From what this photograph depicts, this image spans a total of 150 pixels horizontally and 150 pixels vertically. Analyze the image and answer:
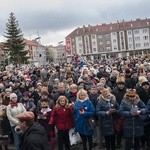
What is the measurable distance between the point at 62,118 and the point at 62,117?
0.03m

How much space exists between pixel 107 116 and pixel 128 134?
80 cm

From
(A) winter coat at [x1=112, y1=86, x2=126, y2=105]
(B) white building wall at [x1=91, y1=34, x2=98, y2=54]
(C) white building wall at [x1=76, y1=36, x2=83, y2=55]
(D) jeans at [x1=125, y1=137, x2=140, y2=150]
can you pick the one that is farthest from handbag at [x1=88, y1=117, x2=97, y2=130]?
(C) white building wall at [x1=76, y1=36, x2=83, y2=55]

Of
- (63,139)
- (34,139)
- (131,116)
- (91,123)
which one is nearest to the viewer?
Result: (34,139)

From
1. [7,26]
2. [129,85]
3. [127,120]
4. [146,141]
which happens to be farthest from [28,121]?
[7,26]

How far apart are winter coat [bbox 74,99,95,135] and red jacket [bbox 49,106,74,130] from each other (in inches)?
6.3

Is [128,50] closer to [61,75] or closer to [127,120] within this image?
[61,75]

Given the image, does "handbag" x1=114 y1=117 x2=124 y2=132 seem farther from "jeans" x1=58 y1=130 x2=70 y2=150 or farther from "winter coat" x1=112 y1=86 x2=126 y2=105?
"jeans" x1=58 y1=130 x2=70 y2=150

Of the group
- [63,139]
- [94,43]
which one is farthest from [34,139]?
[94,43]

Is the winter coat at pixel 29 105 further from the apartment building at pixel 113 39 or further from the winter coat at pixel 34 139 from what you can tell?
the apartment building at pixel 113 39

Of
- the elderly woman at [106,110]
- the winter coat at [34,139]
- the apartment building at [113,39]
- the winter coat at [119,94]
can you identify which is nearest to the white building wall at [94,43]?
the apartment building at [113,39]

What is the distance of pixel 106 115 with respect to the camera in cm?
956

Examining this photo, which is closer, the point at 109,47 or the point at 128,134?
the point at 128,134

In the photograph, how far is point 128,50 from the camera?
12475 cm

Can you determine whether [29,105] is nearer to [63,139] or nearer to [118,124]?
[63,139]
